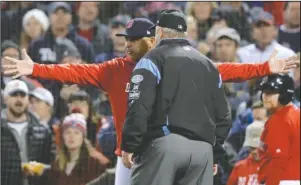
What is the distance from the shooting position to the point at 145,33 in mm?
6812

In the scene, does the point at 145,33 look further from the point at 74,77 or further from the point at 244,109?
the point at 244,109

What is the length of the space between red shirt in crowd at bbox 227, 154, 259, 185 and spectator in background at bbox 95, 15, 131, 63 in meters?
2.78

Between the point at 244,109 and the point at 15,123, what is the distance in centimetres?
230

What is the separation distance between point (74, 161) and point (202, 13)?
3.19m

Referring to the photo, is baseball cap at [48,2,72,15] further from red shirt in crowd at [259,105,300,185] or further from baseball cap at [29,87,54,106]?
red shirt in crowd at [259,105,300,185]

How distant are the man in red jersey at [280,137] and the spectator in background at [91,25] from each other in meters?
3.83

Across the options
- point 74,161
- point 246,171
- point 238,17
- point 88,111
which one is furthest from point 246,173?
point 238,17

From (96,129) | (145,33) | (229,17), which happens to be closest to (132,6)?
(229,17)

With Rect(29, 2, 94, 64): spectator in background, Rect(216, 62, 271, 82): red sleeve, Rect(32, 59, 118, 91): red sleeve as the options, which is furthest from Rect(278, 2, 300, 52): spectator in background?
Rect(32, 59, 118, 91): red sleeve

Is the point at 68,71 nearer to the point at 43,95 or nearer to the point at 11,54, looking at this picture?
the point at 43,95

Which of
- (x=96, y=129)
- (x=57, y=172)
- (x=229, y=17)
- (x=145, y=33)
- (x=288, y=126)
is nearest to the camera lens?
(x=145, y=33)

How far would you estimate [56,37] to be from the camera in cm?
1135

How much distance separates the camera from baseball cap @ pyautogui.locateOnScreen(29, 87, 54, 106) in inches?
407

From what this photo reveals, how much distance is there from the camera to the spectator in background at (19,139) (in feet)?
31.2
